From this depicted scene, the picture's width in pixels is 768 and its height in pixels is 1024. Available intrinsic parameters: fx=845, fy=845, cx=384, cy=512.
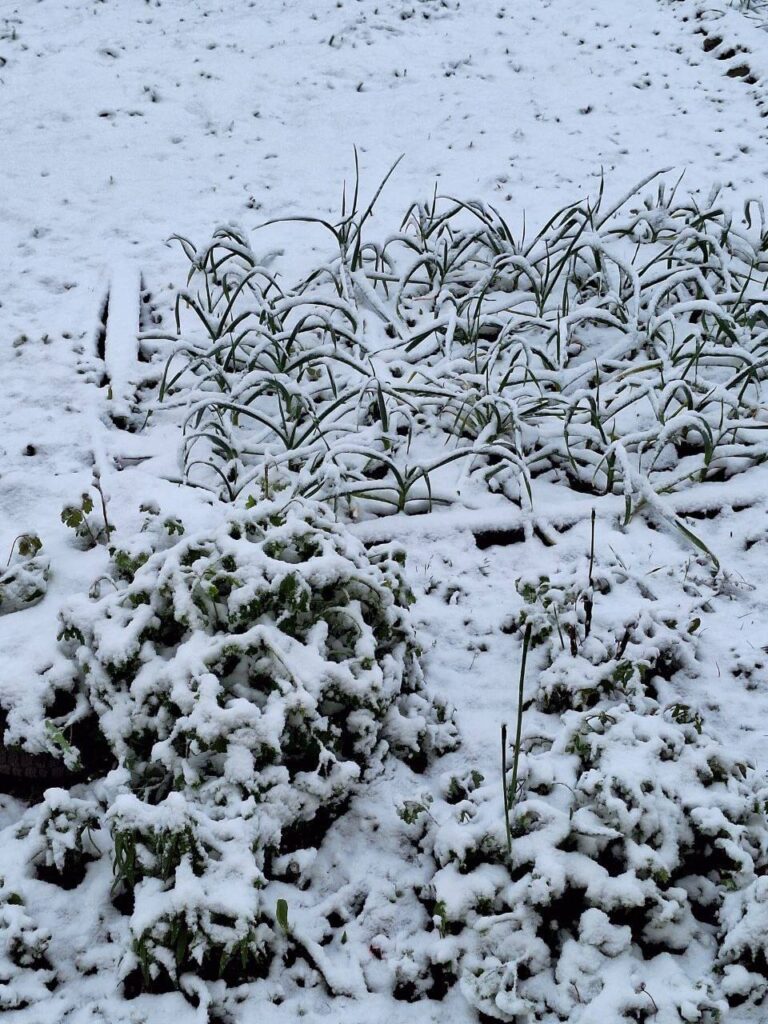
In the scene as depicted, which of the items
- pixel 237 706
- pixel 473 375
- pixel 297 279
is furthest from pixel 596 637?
pixel 297 279

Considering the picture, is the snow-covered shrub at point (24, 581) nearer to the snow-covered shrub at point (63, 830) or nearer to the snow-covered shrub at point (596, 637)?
the snow-covered shrub at point (63, 830)

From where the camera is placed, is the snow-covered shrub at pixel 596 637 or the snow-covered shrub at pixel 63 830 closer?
the snow-covered shrub at pixel 63 830

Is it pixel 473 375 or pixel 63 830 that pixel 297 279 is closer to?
pixel 473 375

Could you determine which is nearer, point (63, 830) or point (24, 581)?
point (63, 830)

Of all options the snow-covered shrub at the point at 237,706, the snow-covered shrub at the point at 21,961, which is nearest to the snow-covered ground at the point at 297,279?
the snow-covered shrub at the point at 21,961

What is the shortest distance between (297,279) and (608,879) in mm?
3314

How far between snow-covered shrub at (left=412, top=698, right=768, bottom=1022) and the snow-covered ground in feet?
0.04

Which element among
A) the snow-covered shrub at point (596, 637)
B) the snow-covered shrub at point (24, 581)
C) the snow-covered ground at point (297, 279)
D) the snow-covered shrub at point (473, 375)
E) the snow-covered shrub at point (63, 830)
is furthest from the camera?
the snow-covered shrub at point (473, 375)

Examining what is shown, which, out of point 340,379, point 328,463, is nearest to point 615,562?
point 328,463

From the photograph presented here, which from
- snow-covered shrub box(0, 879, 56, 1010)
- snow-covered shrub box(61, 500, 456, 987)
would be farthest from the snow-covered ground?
snow-covered shrub box(61, 500, 456, 987)

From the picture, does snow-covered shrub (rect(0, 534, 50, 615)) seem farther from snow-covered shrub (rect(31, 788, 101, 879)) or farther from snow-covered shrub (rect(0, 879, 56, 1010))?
snow-covered shrub (rect(0, 879, 56, 1010))

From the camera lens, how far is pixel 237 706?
1.78m

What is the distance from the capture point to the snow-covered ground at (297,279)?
1694mm

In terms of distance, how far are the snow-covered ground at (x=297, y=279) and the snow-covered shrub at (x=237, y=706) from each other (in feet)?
0.41
